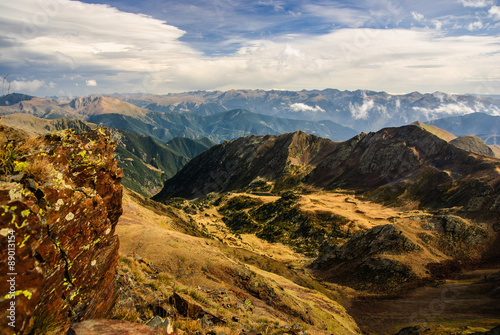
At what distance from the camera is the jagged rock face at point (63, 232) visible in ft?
21.1

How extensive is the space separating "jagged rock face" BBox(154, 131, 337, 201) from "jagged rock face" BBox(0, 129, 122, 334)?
135956 millimetres

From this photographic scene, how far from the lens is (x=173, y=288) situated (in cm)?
1748

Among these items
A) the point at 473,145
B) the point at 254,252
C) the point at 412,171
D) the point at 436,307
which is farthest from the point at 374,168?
the point at 473,145

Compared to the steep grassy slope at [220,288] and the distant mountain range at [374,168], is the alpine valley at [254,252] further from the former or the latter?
the distant mountain range at [374,168]

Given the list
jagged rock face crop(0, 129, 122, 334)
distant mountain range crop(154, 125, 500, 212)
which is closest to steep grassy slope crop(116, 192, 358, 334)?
jagged rock face crop(0, 129, 122, 334)

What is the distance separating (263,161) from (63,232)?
162709 mm

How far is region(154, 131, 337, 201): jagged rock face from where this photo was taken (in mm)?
155000

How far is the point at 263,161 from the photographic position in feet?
558

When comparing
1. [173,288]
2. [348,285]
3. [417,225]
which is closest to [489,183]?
[417,225]

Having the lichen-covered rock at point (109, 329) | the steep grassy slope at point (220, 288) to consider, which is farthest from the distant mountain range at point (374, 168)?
the lichen-covered rock at point (109, 329)

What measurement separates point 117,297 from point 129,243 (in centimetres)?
2014

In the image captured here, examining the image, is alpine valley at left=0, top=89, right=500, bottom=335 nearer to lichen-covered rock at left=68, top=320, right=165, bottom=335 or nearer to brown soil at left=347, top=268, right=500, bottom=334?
lichen-covered rock at left=68, top=320, right=165, bottom=335

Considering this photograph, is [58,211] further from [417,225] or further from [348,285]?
[417,225]

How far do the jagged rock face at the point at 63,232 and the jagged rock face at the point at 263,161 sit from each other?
136 metres
